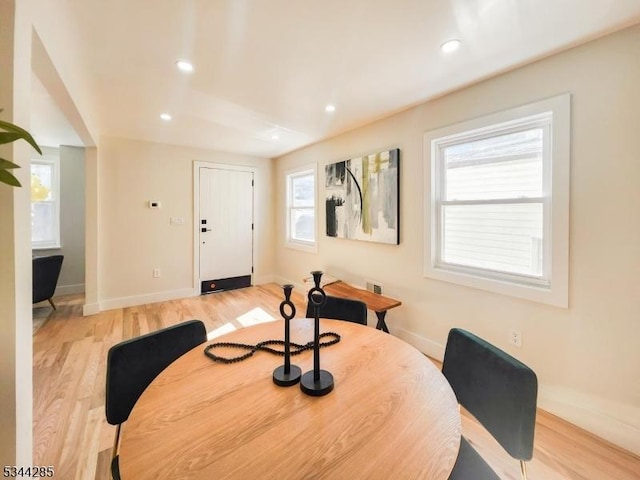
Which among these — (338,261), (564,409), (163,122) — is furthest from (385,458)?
(163,122)

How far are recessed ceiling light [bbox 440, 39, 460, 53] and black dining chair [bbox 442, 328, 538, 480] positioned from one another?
1.70m

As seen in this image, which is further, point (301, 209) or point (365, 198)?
point (301, 209)

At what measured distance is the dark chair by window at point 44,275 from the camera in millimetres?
3408

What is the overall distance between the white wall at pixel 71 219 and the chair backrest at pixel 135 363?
4.62m

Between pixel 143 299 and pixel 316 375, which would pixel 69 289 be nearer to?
pixel 143 299

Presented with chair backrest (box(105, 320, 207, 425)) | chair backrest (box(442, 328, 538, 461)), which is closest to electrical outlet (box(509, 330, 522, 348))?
chair backrest (box(442, 328, 538, 461))

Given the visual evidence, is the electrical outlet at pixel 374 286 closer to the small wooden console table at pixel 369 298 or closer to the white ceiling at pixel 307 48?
the small wooden console table at pixel 369 298

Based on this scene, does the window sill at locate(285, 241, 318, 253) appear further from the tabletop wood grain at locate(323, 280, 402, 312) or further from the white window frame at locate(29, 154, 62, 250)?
the white window frame at locate(29, 154, 62, 250)

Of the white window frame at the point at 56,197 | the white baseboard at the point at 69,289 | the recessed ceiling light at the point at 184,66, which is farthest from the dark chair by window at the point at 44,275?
the recessed ceiling light at the point at 184,66

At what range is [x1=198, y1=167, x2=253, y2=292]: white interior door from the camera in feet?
15.0

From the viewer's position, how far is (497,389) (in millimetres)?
1021

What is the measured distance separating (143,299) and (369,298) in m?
3.29

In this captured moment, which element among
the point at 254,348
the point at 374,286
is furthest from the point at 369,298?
the point at 254,348

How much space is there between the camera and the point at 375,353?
1.25 meters
